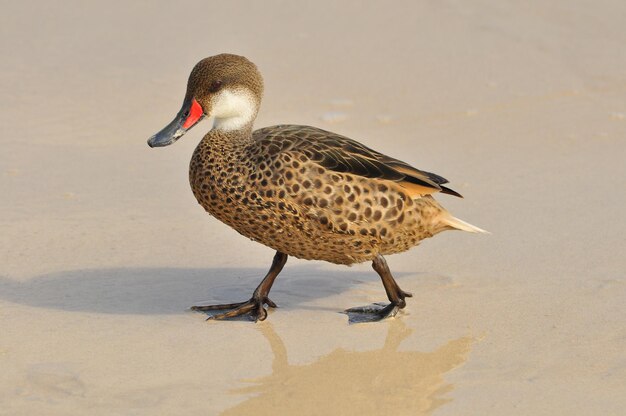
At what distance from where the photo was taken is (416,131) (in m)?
8.49

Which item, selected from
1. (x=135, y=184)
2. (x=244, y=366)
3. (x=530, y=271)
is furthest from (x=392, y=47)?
(x=244, y=366)

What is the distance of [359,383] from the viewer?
4848 millimetres

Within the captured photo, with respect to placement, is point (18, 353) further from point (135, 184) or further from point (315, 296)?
point (135, 184)

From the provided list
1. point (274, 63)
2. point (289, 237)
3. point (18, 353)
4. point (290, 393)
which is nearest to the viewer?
point (290, 393)

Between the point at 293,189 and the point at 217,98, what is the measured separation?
678mm

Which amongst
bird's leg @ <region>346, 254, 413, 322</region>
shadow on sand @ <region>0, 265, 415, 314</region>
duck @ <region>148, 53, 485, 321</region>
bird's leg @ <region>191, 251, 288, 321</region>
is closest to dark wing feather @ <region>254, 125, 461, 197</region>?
duck @ <region>148, 53, 485, 321</region>

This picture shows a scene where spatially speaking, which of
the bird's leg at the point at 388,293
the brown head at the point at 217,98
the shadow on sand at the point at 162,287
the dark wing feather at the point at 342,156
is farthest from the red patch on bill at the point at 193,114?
the bird's leg at the point at 388,293

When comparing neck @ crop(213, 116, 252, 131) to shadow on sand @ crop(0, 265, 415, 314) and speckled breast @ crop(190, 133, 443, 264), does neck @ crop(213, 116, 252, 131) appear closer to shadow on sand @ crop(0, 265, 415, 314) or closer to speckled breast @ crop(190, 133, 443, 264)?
speckled breast @ crop(190, 133, 443, 264)

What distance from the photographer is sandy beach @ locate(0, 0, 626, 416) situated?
192 inches

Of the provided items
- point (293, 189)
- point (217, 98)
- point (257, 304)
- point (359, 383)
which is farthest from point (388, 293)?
point (217, 98)

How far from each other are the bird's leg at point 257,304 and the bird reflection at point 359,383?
1.02ft

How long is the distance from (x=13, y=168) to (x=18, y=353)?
2.69 metres

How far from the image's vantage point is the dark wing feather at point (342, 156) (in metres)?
5.46

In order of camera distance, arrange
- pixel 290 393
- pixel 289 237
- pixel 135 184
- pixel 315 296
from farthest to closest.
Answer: pixel 135 184 → pixel 315 296 → pixel 289 237 → pixel 290 393
